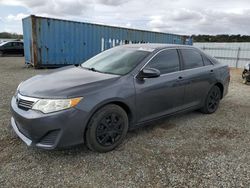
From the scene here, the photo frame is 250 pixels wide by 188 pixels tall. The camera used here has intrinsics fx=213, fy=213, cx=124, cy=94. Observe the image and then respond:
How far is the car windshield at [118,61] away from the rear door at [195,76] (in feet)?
3.04

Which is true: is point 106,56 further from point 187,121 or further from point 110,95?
point 187,121

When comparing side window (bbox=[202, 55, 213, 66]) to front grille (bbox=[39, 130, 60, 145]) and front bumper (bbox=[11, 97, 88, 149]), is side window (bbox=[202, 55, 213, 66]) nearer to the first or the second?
front bumper (bbox=[11, 97, 88, 149])

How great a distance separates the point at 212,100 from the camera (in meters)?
4.72

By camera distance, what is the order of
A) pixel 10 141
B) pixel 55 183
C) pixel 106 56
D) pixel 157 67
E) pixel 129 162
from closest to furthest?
pixel 55 183 < pixel 129 162 < pixel 10 141 < pixel 157 67 < pixel 106 56

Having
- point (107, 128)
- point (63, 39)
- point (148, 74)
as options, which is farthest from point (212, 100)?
point (63, 39)

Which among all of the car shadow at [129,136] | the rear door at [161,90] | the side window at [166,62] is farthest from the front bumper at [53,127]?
the side window at [166,62]

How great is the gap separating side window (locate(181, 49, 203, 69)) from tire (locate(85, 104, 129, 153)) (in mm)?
1754

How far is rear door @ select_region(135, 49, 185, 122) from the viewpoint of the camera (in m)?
3.22

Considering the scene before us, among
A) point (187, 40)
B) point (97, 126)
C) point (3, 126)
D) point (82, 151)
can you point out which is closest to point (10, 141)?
point (3, 126)

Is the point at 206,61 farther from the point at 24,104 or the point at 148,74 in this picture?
the point at 24,104

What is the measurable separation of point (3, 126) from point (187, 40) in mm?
15857

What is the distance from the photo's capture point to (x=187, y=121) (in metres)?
4.29

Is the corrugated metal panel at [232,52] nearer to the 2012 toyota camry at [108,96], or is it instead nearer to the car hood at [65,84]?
the 2012 toyota camry at [108,96]

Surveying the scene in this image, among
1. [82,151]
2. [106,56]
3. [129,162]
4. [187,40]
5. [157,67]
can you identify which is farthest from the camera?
[187,40]
